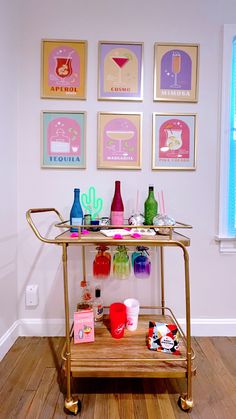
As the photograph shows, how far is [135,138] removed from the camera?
62.3 inches

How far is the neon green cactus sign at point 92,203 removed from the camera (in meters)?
1.58

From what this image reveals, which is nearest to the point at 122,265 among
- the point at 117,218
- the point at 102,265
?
the point at 102,265

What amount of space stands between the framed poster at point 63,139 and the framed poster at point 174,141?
18.2 inches

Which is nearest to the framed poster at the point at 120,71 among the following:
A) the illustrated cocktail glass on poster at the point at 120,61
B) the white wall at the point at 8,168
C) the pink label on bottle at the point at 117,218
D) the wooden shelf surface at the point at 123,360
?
the illustrated cocktail glass on poster at the point at 120,61

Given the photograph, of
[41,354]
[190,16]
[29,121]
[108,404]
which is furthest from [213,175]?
[41,354]

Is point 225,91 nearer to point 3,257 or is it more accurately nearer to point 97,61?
point 97,61

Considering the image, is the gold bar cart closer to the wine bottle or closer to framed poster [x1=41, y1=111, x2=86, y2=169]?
the wine bottle

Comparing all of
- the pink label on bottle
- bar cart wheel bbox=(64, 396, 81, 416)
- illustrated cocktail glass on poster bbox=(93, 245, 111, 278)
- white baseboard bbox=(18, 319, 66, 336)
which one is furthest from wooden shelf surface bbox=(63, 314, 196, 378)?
the pink label on bottle

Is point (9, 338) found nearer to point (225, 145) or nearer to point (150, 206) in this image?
point (150, 206)

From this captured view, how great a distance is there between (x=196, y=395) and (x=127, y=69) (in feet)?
5.88

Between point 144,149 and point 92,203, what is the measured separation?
47 cm

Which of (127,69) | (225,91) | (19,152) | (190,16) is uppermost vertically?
(190,16)

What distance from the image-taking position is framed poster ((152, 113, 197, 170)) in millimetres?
1591

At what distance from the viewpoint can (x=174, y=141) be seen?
1595 millimetres
